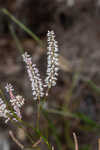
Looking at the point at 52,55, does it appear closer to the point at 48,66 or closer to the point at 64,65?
the point at 48,66

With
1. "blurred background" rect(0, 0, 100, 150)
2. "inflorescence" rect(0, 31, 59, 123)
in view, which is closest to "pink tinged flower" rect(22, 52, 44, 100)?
"inflorescence" rect(0, 31, 59, 123)

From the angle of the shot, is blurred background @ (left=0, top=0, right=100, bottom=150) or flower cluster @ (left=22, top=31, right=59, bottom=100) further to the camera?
blurred background @ (left=0, top=0, right=100, bottom=150)

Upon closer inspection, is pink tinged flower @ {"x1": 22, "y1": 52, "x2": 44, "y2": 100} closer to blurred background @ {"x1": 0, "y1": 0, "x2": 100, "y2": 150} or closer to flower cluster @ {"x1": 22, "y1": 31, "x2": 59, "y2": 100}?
flower cluster @ {"x1": 22, "y1": 31, "x2": 59, "y2": 100}

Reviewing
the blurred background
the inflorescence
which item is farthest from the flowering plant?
the blurred background

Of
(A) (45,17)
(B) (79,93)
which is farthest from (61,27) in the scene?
(B) (79,93)

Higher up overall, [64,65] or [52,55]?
[64,65]

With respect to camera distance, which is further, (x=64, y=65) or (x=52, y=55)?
(x=64, y=65)

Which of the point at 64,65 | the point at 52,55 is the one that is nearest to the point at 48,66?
the point at 52,55

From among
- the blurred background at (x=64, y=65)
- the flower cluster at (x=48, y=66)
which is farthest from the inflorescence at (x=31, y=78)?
the blurred background at (x=64, y=65)

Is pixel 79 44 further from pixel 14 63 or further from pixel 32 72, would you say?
pixel 32 72

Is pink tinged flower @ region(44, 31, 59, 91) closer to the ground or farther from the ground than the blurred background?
closer to the ground
